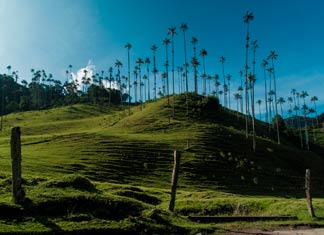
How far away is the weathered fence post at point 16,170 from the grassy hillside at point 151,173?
54 cm

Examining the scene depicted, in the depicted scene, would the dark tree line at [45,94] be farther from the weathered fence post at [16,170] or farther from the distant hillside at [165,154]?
the weathered fence post at [16,170]

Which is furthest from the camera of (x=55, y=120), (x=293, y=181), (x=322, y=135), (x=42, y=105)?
(x=42, y=105)

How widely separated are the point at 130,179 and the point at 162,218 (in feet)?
110

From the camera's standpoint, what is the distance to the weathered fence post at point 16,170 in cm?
1634

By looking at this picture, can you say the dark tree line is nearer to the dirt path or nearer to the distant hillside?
the distant hillside

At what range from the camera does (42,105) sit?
522ft

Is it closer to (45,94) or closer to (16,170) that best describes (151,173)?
(16,170)

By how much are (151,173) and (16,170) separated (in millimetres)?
38609

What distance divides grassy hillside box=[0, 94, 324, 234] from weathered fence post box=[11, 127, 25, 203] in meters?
0.54

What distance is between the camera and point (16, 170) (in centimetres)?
1688

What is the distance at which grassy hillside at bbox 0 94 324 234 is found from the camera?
671 inches

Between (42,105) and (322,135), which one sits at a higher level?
(42,105)

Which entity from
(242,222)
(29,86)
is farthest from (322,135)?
(242,222)

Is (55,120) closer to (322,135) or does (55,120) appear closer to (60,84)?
(60,84)
